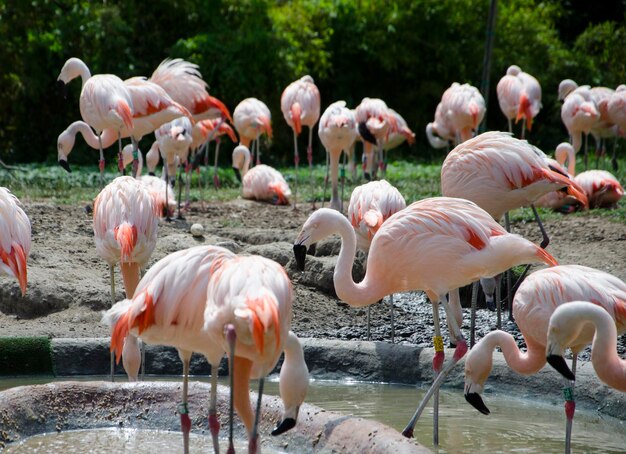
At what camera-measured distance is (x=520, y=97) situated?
11.0m

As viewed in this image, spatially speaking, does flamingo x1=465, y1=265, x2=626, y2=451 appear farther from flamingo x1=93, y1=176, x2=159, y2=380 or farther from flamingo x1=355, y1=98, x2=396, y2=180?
flamingo x1=355, y1=98, x2=396, y2=180

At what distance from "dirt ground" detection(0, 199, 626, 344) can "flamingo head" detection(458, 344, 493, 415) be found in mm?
2040

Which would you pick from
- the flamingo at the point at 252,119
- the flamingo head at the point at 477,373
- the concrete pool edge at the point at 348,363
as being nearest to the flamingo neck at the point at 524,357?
the flamingo head at the point at 477,373

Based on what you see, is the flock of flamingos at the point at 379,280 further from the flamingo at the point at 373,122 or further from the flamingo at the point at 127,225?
the flamingo at the point at 373,122

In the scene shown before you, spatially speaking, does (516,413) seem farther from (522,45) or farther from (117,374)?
(522,45)

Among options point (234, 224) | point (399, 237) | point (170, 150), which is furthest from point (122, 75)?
point (399, 237)

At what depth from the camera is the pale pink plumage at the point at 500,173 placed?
17.7ft

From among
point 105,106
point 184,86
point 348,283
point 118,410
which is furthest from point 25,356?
point 184,86

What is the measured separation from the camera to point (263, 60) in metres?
14.5

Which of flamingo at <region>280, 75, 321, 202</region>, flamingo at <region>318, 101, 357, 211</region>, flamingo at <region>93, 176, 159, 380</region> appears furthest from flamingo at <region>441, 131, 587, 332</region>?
flamingo at <region>280, 75, 321, 202</region>

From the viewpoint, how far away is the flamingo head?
3801 mm

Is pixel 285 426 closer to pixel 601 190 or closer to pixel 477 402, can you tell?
pixel 477 402

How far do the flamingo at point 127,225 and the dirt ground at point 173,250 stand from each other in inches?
27.0

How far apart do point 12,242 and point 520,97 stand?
7557 mm
